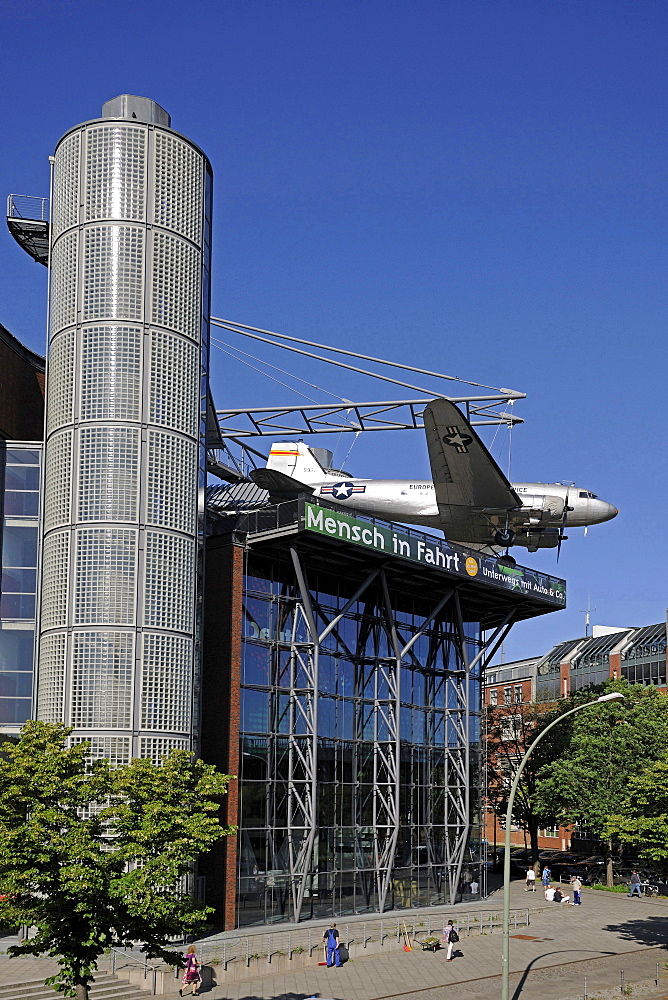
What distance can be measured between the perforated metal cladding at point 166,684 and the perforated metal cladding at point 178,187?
17507 mm

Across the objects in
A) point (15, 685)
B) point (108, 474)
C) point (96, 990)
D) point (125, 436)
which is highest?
point (125, 436)

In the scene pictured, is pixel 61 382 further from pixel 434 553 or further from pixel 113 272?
pixel 434 553

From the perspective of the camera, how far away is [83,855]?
26328 mm

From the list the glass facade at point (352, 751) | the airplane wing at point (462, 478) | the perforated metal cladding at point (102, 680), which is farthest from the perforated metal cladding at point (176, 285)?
the perforated metal cladding at point (102, 680)

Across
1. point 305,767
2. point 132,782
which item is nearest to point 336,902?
point 305,767

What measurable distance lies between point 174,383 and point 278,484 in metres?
7.96

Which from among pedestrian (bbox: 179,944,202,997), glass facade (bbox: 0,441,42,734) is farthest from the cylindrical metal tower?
pedestrian (bbox: 179,944,202,997)

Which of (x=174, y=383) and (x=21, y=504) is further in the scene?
(x=21, y=504)

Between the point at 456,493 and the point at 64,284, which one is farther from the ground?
the point at 64,284

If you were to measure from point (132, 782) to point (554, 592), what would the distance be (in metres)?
41.7

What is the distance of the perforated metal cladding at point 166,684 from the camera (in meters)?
44.6

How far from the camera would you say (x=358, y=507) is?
66.3 metres

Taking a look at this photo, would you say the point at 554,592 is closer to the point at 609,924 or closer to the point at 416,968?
the point at 609,924

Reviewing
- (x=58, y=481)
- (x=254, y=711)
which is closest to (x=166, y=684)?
(x=254, y=711)
